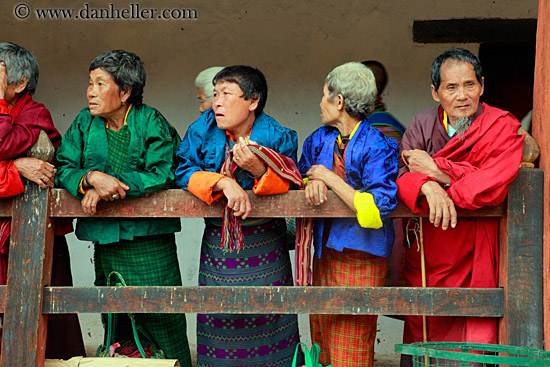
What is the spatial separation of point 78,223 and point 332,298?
130 centimetres

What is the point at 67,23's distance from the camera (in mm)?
5230

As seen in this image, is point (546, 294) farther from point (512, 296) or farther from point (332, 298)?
point (332, 298)

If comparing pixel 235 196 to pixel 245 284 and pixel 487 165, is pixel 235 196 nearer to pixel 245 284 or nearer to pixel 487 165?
pixel 245 284

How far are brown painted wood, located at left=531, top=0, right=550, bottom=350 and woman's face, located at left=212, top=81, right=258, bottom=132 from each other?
1358 millimetres

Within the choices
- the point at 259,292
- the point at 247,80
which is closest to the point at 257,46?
the point at 247,80

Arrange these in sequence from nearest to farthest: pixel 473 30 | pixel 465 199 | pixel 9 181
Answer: pixel 465 199 → pixel 9 181 → pixel 473 30

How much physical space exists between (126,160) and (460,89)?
1.62 metres

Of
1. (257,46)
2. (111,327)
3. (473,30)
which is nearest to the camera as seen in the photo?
(111,327)

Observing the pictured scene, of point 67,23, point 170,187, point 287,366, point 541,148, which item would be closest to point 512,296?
point 541,148

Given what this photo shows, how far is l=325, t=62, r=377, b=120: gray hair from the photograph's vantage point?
339cm

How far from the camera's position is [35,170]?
3.23m

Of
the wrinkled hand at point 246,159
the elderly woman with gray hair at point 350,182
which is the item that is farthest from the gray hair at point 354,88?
the wrinkled hand at point 246,159

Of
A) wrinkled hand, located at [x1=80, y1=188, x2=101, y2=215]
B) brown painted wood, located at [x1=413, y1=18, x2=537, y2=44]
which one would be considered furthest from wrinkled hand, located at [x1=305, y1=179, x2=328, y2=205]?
brown painted wood, located at [x1=413, y1=18, x2=537, y2=44]

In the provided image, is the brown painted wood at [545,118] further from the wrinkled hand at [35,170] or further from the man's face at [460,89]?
the wrinkled hand at [35,170]
